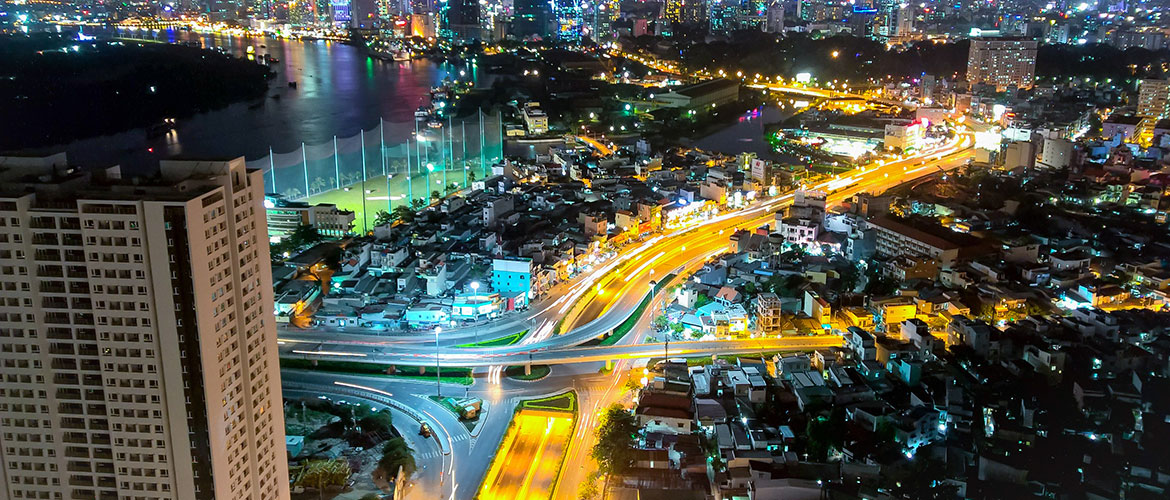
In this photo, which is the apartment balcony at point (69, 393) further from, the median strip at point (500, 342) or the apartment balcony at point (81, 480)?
the median strip at point (500, 342)

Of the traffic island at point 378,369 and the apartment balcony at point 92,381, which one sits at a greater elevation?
the apartment balcony at point 92,381

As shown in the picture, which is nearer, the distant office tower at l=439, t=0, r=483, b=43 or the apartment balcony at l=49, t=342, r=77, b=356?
the apartment balcony at l=49, t=342, r=77, b=356

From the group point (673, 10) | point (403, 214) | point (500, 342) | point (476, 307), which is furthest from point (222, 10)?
point (500, 342)

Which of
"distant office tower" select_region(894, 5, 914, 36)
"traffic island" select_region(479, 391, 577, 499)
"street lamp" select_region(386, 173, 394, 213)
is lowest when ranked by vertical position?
"traffic island" select_region(479, 391, 577, 499)

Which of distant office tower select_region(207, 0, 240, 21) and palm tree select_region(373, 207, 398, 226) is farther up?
distant office tower select_region(207, 0, 240, 21)

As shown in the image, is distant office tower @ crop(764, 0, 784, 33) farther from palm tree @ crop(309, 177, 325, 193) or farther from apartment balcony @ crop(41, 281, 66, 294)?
apartment balcony @ crop(41, 281, 66, 294)

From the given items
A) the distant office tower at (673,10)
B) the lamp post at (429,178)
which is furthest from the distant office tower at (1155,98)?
the distant office tower at (673,10)

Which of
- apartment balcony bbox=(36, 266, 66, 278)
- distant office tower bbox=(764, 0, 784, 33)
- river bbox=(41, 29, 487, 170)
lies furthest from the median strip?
distant office tower bbox=(764, 0, 784, 33)
